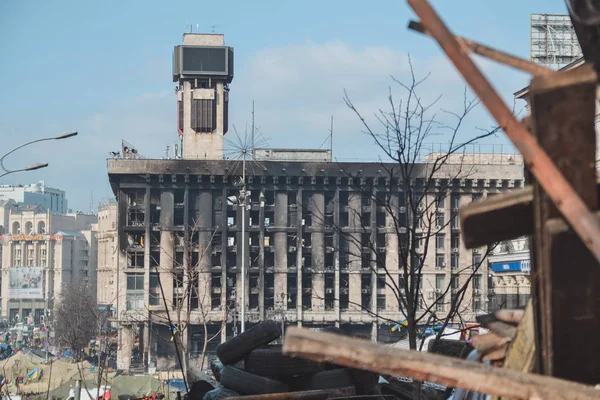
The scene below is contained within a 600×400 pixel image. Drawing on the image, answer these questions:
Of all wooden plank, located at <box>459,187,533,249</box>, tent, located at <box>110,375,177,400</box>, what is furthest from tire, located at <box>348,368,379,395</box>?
tent, located at <box>110,375,177,400</box>

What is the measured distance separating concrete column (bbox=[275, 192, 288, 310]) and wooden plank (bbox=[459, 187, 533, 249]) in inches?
3034

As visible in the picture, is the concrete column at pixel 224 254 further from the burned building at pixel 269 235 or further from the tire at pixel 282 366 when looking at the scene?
the tire at pixel 282 366

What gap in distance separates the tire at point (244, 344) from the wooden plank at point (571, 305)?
24.1ft

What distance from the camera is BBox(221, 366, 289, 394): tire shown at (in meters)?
8.33

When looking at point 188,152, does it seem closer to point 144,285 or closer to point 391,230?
point 144,285

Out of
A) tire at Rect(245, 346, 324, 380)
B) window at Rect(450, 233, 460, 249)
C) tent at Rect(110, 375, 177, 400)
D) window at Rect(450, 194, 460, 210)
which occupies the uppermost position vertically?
window at Rect(450, 194, 460, 210)

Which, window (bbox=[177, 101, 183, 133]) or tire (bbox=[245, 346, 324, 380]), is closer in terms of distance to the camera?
tire (bbox=[245, 346, 324, 380])

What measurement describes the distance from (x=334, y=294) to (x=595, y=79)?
79.7 meters

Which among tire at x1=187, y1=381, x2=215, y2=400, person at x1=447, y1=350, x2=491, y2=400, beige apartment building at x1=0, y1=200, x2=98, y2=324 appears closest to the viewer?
person at x1=447, y1=350, x2=491, y2=400

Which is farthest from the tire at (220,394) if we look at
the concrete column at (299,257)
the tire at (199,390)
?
the concrete column at (299,257)

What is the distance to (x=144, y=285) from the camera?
264 ft

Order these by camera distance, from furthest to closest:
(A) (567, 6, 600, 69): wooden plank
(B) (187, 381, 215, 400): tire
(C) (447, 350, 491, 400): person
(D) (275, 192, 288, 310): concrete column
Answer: (D) (275, 192, 288, 310): concrete column < (B) (187, 381, 215, 400): tire < (A) (567, 6, 600, 69): wooden plank < (C) (447, 350, 491, 400): person

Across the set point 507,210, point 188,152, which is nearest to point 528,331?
point 507,210

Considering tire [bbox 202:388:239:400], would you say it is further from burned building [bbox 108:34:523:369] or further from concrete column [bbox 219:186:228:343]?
burned building [bbox 108:34:523:369]
